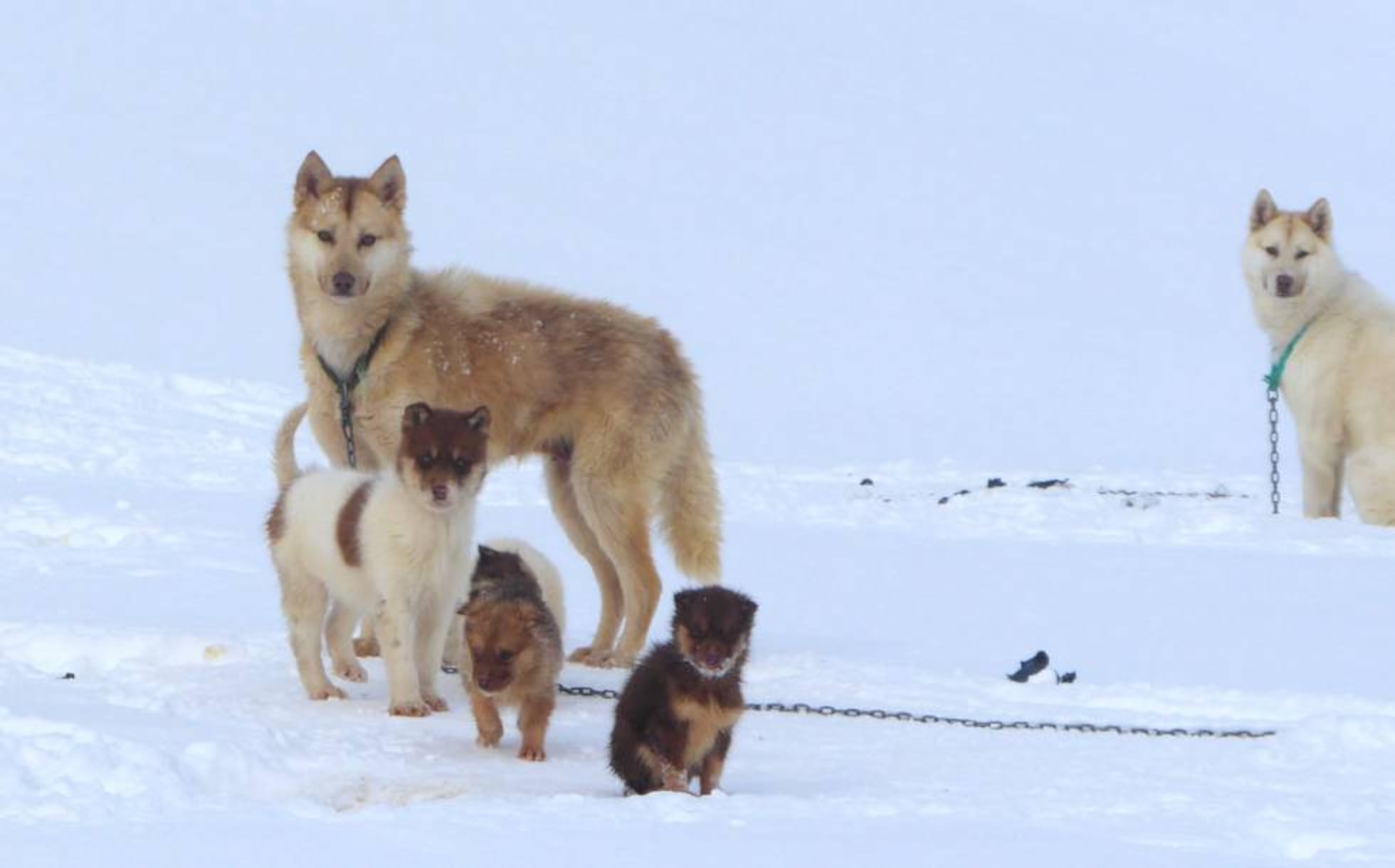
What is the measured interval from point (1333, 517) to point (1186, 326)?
18464 mm

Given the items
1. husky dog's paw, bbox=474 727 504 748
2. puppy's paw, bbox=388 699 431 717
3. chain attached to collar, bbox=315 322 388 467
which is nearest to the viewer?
husky dog's paw, bbox=474 727 504 748

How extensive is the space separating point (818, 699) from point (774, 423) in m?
15.8

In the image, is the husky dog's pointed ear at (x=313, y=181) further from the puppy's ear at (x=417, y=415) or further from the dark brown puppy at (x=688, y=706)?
the dark brown puppy at (x=688, y=706)

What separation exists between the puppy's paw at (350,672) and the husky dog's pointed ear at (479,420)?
52.8 inches

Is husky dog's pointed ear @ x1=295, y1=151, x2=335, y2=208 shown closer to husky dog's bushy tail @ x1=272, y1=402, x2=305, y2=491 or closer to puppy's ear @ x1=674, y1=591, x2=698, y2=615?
husky dog's bushy tail @ x1=272, y1=402, x2=305, y2=491

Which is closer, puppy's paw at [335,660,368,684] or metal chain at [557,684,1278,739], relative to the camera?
metal chain at [557,684,1278,739]

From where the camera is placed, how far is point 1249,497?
623 inches

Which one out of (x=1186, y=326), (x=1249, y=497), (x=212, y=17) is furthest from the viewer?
(x=212, y=17)

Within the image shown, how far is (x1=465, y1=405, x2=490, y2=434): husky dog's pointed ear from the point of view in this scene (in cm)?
741

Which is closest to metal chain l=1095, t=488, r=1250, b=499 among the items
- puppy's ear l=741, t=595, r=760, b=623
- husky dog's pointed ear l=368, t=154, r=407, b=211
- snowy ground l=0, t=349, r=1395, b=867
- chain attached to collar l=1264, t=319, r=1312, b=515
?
snowy ground l=0, t=349, r=1395, b=867

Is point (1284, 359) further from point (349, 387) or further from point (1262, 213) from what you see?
point (349, 387)

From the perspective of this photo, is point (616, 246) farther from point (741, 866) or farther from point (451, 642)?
point (741, 866)

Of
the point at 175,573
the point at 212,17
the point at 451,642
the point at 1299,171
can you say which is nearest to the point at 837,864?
the point at 451,642

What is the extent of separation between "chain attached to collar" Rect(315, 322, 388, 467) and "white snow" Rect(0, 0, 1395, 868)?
Result: 84 cm
